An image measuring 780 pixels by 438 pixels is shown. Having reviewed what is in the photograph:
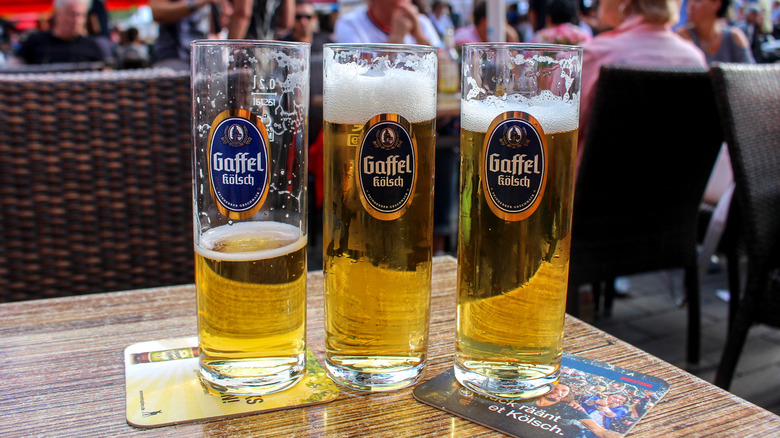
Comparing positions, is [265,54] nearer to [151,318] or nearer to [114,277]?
[151,318]

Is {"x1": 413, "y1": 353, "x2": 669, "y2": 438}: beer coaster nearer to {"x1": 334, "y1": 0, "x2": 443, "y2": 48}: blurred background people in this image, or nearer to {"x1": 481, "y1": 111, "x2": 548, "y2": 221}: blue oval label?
{"x1": 481, "y1": 111, "x2": 548, "y2": 221}: blue oval label

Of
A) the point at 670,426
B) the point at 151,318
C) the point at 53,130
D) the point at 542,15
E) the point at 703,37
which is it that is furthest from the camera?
the point at 542,15

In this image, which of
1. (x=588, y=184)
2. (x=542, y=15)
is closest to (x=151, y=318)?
(x=588, y=184)

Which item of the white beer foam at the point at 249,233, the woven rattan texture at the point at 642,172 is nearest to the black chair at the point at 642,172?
the woven rattan texture at the point at 642,172

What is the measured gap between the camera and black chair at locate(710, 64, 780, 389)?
147cm

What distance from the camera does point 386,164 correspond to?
56 cm

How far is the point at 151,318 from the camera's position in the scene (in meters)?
0.78

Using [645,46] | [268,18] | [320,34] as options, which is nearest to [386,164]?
[645,46]

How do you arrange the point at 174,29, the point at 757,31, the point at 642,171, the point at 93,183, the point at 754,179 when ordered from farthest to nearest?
the point at 757,31
the point at 174,29
the point at 642,171
the point at 754,179
the point at 93,183

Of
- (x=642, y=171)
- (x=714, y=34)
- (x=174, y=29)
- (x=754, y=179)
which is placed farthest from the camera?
(x=714, y=34)

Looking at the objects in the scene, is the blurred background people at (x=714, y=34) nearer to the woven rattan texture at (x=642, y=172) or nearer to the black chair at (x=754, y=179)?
the woven rattan texture at (x=642, y=172)

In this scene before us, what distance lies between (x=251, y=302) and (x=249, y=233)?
6 cm

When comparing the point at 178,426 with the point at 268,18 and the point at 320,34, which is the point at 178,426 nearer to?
the point at 268,18

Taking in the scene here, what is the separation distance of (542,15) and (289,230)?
7.87 meters
